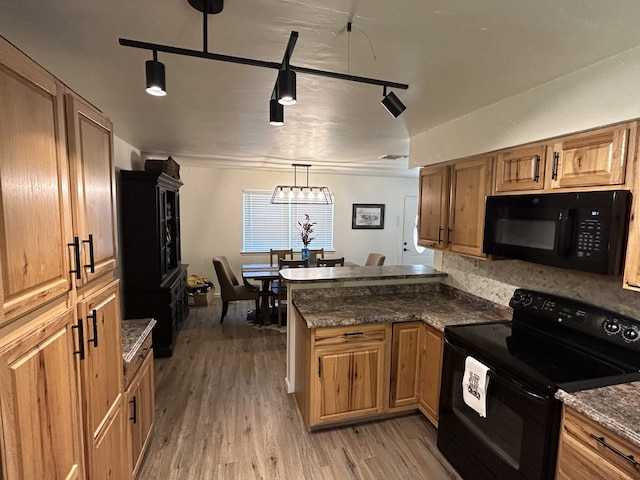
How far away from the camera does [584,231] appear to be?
1.55 metres

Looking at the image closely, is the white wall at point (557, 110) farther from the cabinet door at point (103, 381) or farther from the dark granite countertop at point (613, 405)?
the cabinet door at point (103, 381)

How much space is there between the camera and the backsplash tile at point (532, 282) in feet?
5.69

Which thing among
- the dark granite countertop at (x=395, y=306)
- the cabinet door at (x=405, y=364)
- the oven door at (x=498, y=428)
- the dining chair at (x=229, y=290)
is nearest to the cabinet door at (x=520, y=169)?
the dark granite countertop at (x=395, y=306)

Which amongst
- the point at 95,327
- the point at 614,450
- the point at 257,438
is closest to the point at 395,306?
the point at 257,438

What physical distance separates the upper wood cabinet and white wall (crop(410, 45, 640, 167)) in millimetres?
133

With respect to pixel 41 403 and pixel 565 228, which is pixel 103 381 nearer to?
pixel 41 403

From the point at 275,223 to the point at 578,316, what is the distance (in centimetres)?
489

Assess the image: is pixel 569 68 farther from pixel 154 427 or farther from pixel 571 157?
pixel 154 427

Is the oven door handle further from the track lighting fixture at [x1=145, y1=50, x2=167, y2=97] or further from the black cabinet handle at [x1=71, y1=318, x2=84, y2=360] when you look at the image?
the track lighting fixture at [x1=145, y1=50, x2=167, y2=97]

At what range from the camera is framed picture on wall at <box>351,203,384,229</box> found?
21.5ft

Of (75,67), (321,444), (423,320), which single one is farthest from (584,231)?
(75,67)

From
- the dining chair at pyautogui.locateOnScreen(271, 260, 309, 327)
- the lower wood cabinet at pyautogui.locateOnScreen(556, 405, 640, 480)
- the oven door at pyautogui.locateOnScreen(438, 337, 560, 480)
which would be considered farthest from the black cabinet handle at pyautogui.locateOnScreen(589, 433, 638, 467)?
the dining chair at pyautogui.locateOnScreen(271, 260, 309, 327)

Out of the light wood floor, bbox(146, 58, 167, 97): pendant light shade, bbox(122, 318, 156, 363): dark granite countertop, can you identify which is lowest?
the light wood floor

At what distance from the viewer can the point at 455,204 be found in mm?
2498
